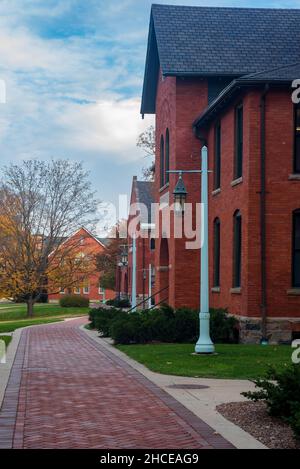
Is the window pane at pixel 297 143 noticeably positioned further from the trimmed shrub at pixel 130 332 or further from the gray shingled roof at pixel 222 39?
the trimmed shrub at pixel 130 332

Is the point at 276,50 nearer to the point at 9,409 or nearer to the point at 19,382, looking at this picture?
the point at 19,382

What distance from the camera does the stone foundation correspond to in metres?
20.8

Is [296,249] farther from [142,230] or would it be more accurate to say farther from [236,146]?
[142,230]

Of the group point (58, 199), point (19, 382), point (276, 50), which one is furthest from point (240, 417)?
point (58, 199)

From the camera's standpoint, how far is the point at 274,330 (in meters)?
20.9

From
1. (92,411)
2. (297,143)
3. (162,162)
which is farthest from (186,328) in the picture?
(162,162)

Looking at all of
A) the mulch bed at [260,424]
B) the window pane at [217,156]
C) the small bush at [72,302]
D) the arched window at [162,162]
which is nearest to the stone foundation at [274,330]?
the window pane at [217,156]

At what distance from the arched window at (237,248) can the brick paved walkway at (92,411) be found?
6729 mm

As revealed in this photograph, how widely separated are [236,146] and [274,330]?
5652 mm

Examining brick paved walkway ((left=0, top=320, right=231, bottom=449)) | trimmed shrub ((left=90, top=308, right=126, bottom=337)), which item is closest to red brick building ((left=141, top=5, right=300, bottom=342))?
trimmed shrub ((left=90, top=308, right=126, bottom=337))

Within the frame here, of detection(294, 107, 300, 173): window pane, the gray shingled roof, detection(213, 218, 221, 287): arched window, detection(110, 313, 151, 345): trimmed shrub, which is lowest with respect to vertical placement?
detection(110, 313, 151, 345): trimmed shrub

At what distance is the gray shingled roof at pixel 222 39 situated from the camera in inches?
1046

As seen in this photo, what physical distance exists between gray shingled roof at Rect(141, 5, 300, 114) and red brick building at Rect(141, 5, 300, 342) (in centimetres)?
4

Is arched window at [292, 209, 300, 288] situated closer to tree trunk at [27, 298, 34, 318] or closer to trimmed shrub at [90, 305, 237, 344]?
trimmed shrub at [90, 305, 237, 344]
